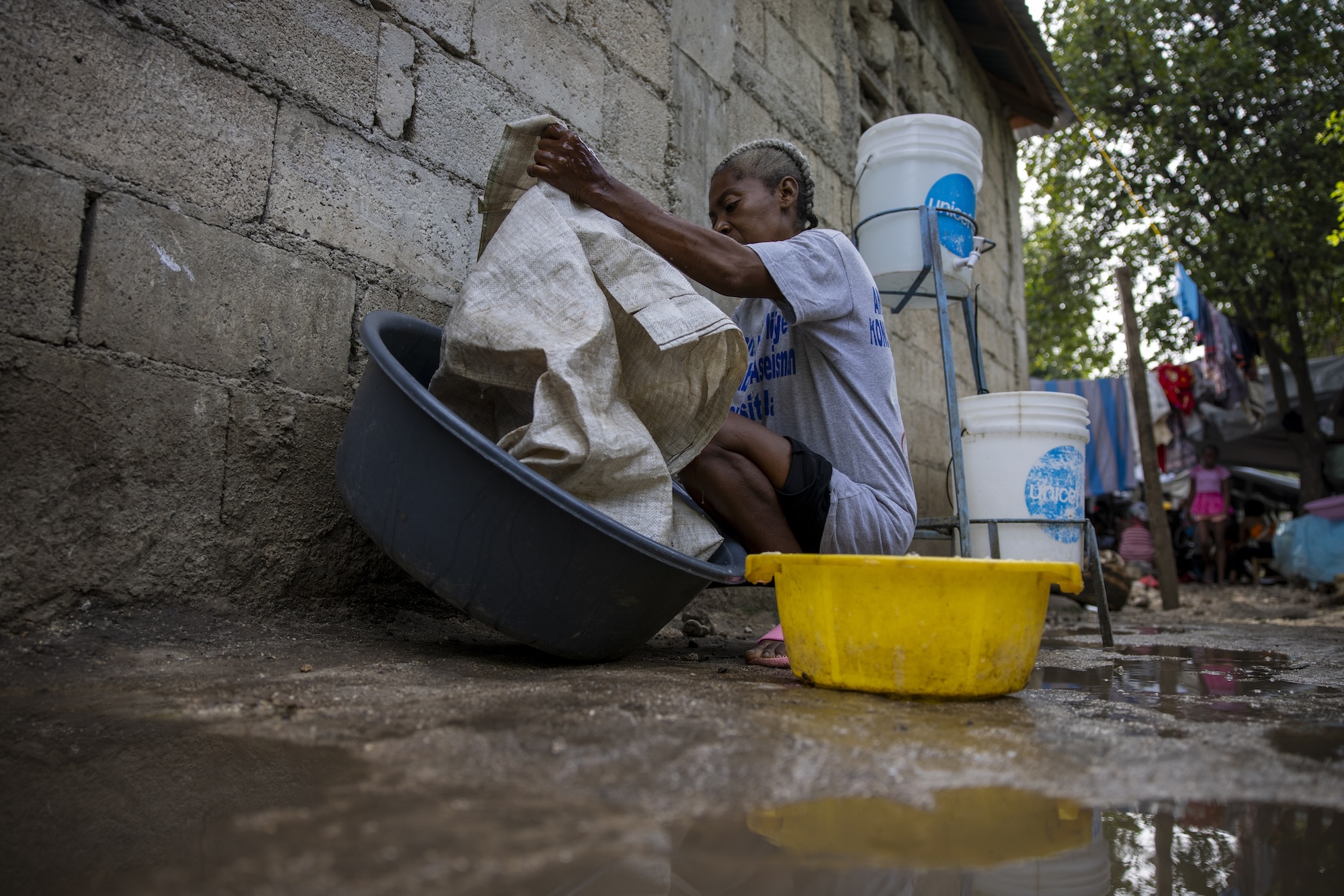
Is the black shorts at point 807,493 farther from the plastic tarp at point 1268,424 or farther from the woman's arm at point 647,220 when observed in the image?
the plastic tarp at point 1268,424

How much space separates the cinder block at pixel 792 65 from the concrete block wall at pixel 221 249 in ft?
3.90

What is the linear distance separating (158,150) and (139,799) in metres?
1.18

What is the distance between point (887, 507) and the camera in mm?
2025

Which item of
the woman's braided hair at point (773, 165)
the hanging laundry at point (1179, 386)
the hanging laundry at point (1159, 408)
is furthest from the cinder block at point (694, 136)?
the hanging laundry at point (1179, 386)

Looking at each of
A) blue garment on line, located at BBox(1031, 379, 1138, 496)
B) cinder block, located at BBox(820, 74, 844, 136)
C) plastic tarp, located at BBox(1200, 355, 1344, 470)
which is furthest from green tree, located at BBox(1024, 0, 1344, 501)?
cinder block, located at BBox(820, 74, 844, 136)

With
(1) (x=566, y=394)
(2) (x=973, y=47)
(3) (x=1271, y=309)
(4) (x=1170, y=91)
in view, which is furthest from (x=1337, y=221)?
(1) (x=566, y=394)

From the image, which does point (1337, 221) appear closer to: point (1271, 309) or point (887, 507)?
point (1271, 309)

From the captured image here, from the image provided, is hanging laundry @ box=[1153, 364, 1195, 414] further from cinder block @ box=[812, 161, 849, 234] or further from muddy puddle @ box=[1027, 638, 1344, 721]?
muddy puddle @ box=[1027, 638, 1344, 721]

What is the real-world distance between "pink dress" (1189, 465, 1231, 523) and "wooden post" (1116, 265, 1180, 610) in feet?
13.0

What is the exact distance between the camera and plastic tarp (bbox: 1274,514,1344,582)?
7.41 metres

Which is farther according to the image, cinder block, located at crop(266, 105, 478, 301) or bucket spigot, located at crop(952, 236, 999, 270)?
bucket spigot, located at crop(952, 236, 999, 270)

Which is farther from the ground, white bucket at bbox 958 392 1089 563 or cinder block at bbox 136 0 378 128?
cinder block at bbox 136 0 378 128

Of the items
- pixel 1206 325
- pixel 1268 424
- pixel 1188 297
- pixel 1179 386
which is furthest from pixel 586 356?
pixel 1268 424

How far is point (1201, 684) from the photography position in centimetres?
186
